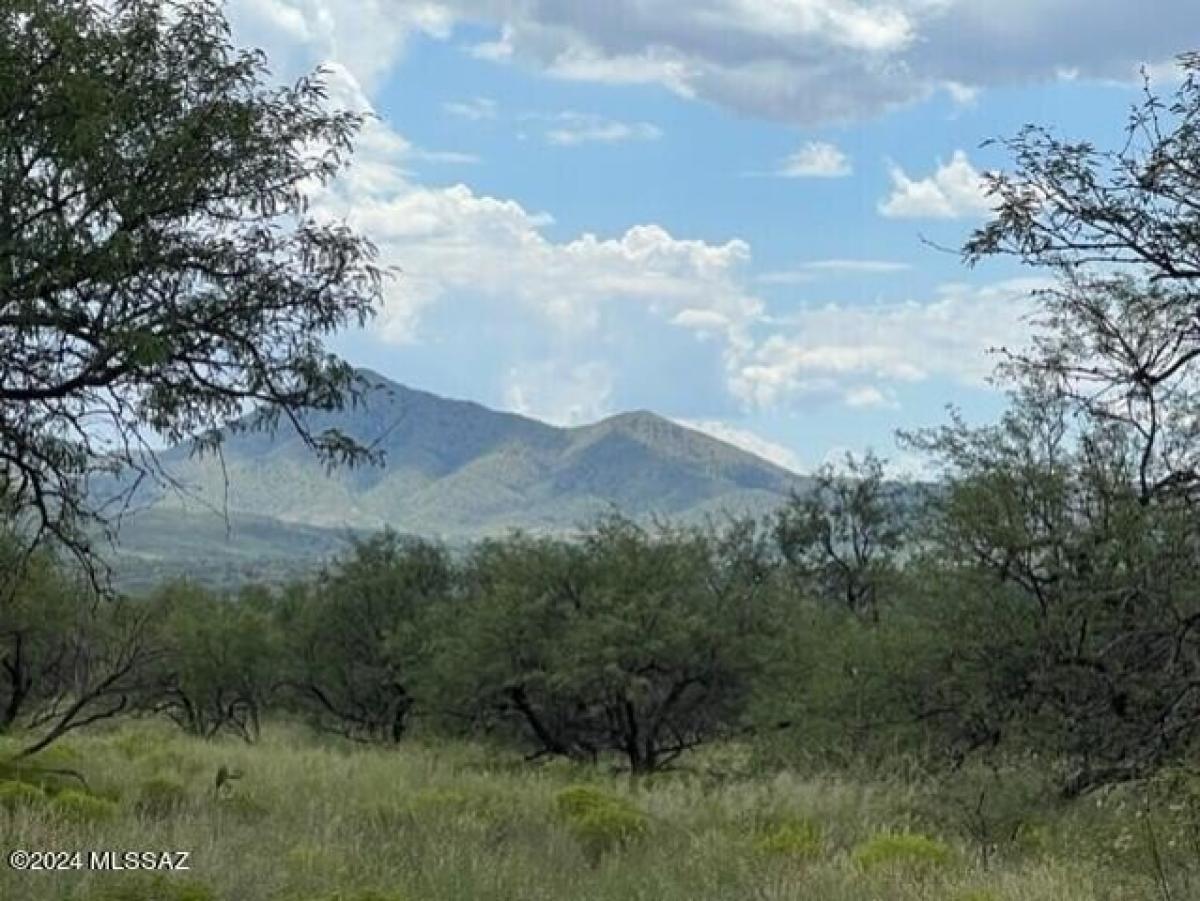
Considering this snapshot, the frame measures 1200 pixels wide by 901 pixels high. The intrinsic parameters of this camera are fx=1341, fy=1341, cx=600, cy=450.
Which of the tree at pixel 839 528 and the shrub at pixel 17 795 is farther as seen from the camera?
the tree at pixel 839 528

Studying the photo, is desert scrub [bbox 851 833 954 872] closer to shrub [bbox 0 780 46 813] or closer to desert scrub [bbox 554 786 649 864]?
desert scrub [bbox 554 786 649 864]

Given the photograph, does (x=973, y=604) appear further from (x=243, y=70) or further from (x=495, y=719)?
(x=495, y=719)

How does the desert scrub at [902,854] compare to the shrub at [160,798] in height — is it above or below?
above

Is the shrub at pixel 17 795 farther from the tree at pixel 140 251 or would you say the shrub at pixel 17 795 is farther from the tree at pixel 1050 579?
the tree at pixel 1050 579

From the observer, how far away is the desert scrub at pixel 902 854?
31.1ft

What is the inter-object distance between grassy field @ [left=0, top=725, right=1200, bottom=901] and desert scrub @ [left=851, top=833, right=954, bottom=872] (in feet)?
0.08

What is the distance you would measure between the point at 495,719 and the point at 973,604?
13.1 meters

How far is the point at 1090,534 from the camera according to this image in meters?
15.1

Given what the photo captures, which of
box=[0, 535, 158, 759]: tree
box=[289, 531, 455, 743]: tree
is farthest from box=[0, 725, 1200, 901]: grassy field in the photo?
box=[289, 531, 455, 743]: tree

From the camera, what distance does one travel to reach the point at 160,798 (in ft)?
43.9

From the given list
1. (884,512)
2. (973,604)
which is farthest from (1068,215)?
(884,512)

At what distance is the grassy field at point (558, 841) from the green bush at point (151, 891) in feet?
0.05

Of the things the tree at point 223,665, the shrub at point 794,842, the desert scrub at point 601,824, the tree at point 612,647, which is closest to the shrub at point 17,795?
the desert scrub at point 601,824

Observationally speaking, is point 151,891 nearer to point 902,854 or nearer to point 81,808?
point 81,808
